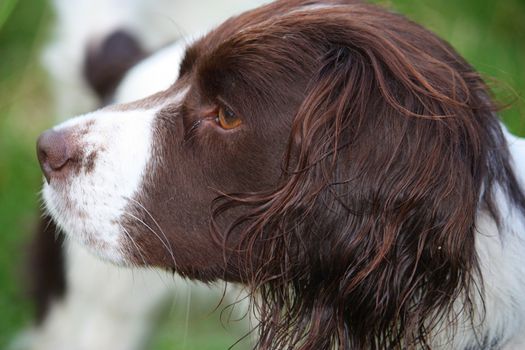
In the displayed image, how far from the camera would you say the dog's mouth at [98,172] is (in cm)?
250

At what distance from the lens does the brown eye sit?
2.44 meters

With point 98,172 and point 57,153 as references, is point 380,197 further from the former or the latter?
point 57,153

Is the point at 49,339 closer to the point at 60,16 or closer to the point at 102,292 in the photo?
the point at 102,292

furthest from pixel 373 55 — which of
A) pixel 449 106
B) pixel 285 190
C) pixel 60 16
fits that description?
pixel 60 16

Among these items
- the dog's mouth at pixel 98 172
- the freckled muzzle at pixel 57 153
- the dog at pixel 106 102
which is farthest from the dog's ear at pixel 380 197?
the dog at pixel 106 102

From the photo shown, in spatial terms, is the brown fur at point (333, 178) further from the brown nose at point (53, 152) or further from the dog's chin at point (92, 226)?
the brown nose at point (53, 152)

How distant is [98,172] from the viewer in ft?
8.21

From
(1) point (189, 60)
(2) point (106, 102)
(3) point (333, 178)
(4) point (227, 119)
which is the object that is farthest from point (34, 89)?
(3) point (333, 178)

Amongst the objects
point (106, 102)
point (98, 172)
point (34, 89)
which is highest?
point (98, 172)

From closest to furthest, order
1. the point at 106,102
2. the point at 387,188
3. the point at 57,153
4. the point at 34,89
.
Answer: the point at 387,188 → the point at 57,153 → the point at 106,102 → the point at 34,89

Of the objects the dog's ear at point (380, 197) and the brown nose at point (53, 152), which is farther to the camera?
the brown nose at point (53, 152)

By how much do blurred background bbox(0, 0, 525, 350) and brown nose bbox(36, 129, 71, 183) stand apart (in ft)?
4.41

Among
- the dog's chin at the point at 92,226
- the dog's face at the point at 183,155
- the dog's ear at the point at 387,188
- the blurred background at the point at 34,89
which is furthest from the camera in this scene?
the blurred background at the point at 34,89

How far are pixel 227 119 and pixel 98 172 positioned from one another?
0.35 m
